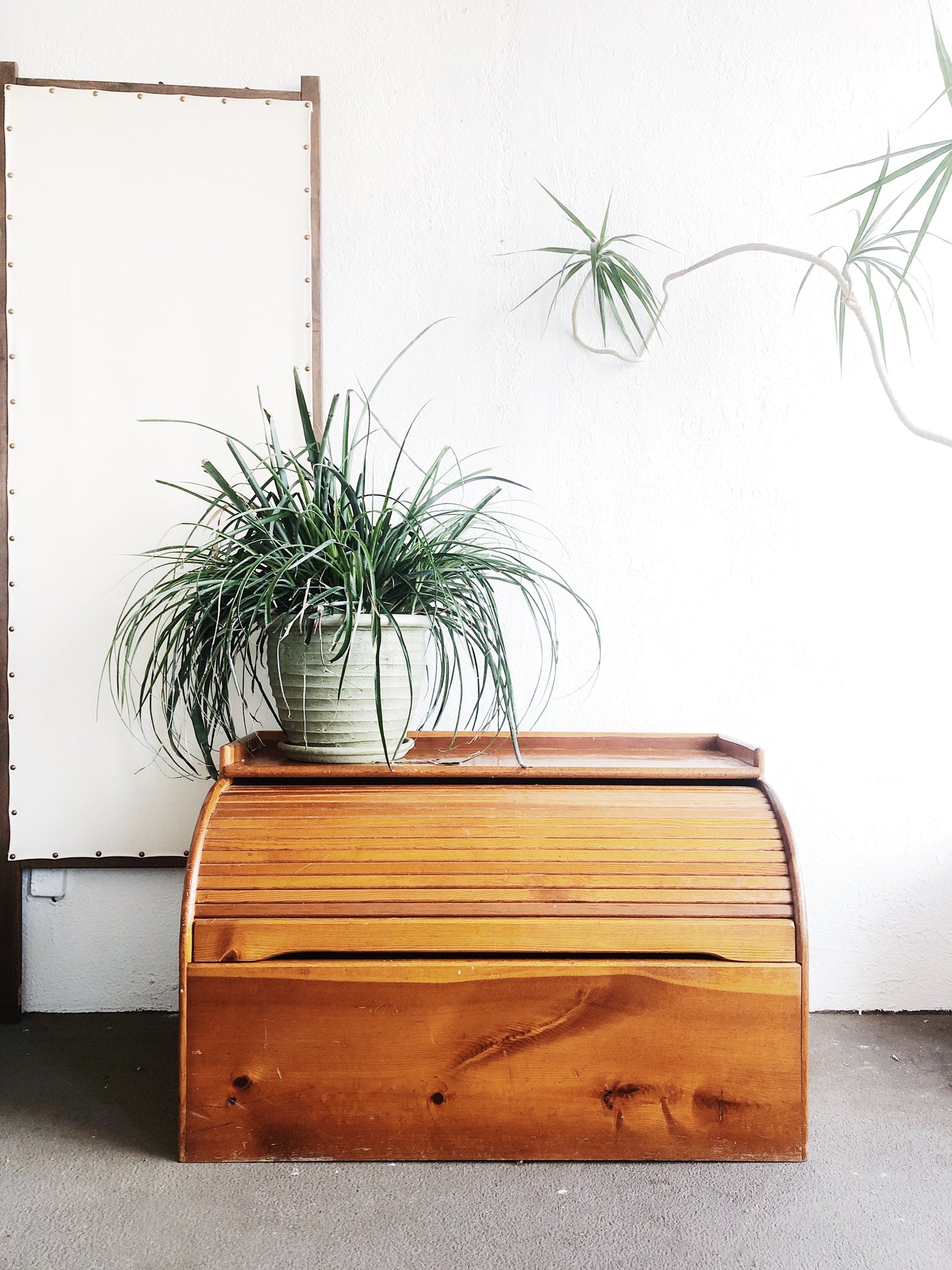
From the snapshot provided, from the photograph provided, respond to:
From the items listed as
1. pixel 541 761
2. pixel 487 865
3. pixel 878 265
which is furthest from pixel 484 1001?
pixel 878 265

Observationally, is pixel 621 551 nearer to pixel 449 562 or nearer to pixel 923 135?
pixel 449 562

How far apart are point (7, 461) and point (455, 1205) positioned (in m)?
1.83

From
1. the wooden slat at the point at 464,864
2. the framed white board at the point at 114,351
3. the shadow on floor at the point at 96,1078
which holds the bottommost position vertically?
the shadow on floor at the point at 96,1078

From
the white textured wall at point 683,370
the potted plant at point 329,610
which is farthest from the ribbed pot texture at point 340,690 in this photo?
the white textured wall at point 683,370

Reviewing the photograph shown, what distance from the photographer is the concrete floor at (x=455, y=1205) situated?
1246 mm

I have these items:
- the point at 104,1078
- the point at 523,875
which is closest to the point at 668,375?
the point at 523,875

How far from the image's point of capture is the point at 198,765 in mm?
2049

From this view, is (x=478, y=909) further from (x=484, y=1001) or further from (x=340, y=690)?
(x=340, y=690)

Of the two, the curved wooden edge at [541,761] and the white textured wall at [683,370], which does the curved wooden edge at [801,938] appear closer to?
the curved wooden edge at [541,761]

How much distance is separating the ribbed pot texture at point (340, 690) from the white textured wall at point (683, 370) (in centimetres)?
61

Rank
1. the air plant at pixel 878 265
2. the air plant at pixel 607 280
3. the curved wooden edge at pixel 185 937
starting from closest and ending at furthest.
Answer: the curved wooden edge at pixel 185 937 → the air plant at pixel 878 265 → the air plant at pixel 607 280

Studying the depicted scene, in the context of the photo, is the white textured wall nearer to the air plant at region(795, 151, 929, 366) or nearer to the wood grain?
the air plant at region(795, 151, 929, 366)

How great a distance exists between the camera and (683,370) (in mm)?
2090

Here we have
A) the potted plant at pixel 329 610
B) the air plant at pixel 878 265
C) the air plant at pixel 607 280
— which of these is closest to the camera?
the potted plant at pixel 329 610
